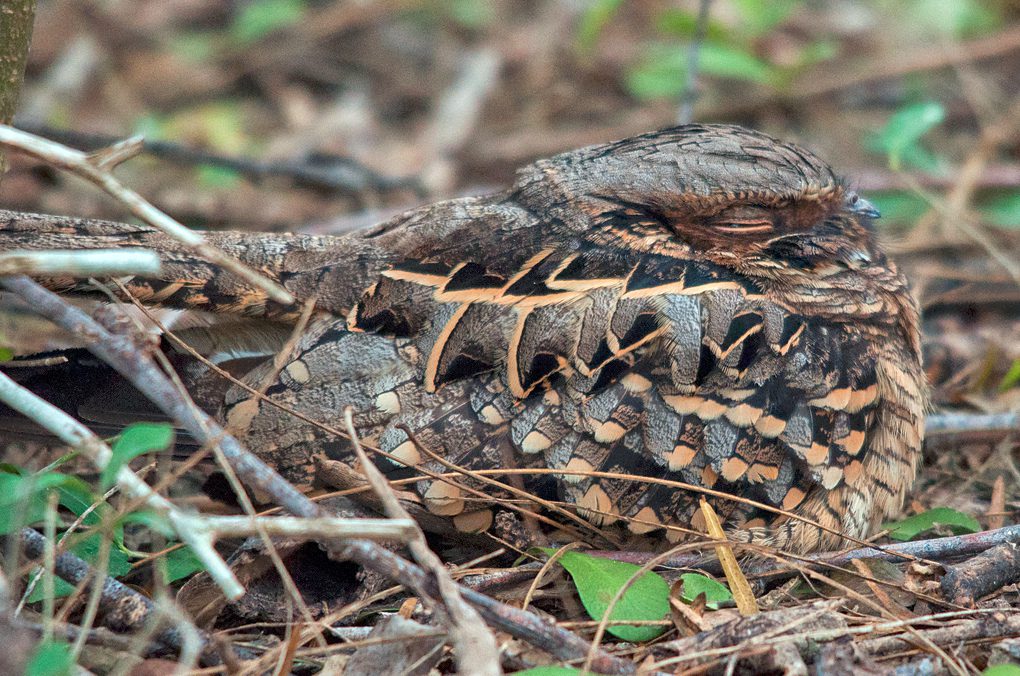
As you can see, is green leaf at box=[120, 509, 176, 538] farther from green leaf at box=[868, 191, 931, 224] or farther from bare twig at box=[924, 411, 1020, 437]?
green leaf at box=[868, 191, 931, 224]

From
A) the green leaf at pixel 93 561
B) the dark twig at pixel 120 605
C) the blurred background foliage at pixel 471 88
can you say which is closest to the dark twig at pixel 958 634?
the dark twig at pixel 120 605

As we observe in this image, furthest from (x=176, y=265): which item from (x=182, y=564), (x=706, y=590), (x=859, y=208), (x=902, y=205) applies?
(x=902, y=205)

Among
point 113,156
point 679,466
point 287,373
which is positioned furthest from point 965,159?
point 113,156

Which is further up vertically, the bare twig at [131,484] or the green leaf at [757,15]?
the green leaf at [757,15]

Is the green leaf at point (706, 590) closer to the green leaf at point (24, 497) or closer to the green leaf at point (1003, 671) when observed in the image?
the green leaf at point (1003, 671)

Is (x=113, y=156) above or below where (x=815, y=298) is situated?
above

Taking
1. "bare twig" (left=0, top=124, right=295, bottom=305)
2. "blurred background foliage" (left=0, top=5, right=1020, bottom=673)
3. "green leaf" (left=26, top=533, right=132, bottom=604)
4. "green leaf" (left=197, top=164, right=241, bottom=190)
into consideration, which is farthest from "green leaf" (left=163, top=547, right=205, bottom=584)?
"green leaf" (left=197, top=164, right=241, bottom=190)

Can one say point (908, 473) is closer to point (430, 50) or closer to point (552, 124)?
point (552, 124)
